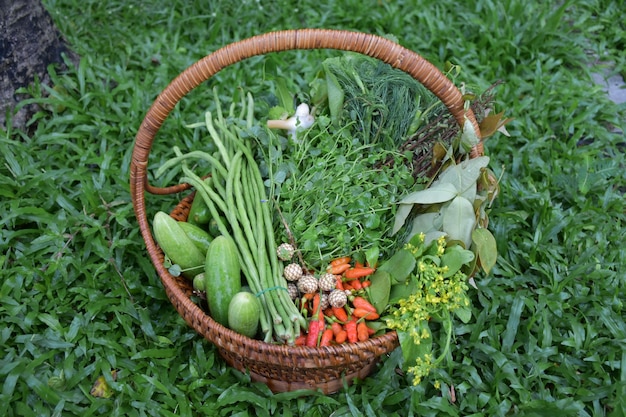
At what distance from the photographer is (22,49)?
2.97m

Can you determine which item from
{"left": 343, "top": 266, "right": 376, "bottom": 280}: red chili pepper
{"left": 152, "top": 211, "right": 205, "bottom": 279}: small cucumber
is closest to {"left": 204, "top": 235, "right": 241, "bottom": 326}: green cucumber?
{"left": 152, "top": 211, "right": 205, "bottom": 279}: small cucumber

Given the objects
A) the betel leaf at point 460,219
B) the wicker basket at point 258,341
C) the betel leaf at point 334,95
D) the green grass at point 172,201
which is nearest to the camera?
the wicker basket at point 258,341

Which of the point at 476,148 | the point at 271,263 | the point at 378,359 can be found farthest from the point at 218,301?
the point at 476,148

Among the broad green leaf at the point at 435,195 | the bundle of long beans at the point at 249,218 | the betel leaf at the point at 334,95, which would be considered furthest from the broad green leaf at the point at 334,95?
the broad green leaf at the point at 435,195

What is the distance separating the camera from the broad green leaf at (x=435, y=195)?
2.10m

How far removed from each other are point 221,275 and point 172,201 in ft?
2.99

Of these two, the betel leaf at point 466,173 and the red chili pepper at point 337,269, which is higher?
the betel leaf at point 466,173

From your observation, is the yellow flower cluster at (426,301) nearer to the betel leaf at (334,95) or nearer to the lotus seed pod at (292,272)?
the lotus seed pod at (292,272)

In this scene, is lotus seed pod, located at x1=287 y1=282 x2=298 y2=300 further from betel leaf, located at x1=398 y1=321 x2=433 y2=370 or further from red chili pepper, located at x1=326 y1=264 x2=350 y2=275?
betel leaf, located at x1=398 y1=321 x2=433 y2=370

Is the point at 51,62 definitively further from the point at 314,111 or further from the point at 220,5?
the point at 314,111

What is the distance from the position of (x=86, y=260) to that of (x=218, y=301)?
33.1 inches

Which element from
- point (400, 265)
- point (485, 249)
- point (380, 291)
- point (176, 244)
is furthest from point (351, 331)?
point (176, 244)

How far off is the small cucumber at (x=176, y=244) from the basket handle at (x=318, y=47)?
0.33 metres

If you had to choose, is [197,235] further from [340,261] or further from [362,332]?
[362,332]
